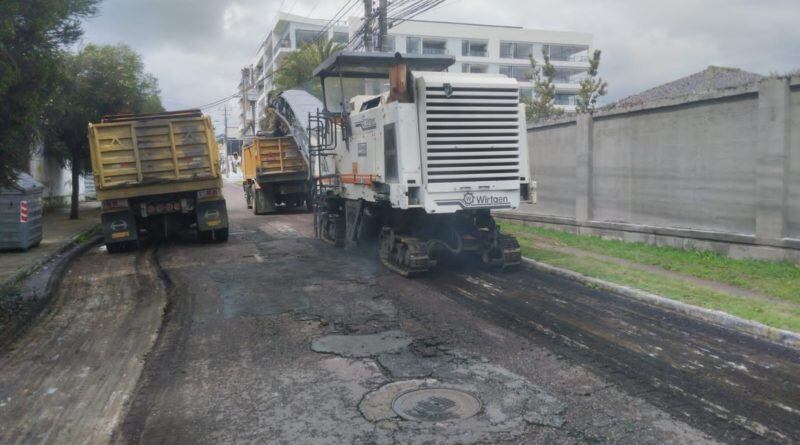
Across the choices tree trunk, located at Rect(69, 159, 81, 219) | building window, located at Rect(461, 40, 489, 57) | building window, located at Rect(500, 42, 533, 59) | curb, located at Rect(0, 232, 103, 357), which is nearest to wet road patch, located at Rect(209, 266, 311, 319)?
curb, located at Rect(0, 232, 103, 357)

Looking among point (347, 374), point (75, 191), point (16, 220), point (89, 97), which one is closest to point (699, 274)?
point (347, 374)

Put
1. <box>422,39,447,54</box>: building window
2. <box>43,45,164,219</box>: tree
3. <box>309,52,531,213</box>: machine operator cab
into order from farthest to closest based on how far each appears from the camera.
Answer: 1. <box>422,39,447,54</box>: building window
2. <box>43,45,164,219</box>: tree
3. <box>309,52,531,213</box>: machine operator cab

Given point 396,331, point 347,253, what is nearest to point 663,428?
point 396,331

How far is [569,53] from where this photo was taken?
69.0 meters

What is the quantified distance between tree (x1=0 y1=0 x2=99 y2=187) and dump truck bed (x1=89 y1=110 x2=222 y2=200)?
409 centimetres

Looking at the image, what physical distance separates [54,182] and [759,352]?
27179 millimetres

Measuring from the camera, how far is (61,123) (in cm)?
1980

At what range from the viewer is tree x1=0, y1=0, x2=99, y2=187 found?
287 inches

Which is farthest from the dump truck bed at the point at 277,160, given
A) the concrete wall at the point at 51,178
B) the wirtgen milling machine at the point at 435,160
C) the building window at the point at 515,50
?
the building window at the point at 515,50

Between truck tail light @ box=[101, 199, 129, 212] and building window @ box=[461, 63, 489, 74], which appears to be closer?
truck tail light @ box=[101, 199, 129, 212]

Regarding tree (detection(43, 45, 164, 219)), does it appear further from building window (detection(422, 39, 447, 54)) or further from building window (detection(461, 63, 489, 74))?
building window (detection(461, 63, 489, 74))

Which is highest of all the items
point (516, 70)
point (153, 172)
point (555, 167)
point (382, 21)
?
point (516, 70)

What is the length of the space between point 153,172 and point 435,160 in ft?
22.6

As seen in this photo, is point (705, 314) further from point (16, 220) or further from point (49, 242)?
point (49, 242)
